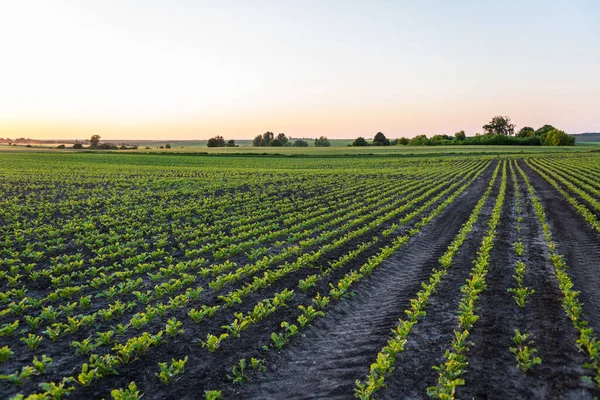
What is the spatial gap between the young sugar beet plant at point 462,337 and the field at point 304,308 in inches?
1.3

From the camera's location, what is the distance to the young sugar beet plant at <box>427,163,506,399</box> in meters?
5.02

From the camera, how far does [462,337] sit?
6078 mm

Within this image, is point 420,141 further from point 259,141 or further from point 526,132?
point 259,141

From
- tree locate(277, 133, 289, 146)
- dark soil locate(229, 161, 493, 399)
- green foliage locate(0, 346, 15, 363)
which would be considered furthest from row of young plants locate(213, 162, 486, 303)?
tree locate(277, 133, 289, 146)

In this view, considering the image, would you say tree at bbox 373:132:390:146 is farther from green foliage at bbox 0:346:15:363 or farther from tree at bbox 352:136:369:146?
green foliage at bbox 0:346:15:363

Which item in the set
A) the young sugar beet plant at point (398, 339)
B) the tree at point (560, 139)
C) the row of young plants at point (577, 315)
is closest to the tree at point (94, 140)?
the young sugar beet plant at point (398, 339)

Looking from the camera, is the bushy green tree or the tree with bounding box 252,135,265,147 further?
the tree with bounding box 252,135,265,147

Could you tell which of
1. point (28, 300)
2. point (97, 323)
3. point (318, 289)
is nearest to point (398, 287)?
point (318, 289)

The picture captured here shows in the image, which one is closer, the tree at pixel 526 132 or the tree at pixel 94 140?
the tree at pixel 94 140

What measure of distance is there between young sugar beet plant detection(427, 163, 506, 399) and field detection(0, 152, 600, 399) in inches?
1.3

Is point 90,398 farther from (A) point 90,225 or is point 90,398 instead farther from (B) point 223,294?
(A) point 90,225

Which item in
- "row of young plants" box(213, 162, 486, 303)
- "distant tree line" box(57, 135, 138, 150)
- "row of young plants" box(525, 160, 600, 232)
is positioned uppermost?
"distant tree line" box(57, 135, 138, 150)

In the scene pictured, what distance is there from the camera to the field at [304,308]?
5.39 m

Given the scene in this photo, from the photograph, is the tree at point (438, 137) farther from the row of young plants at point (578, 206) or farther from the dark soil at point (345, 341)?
the dark soil at point (345, 341)
